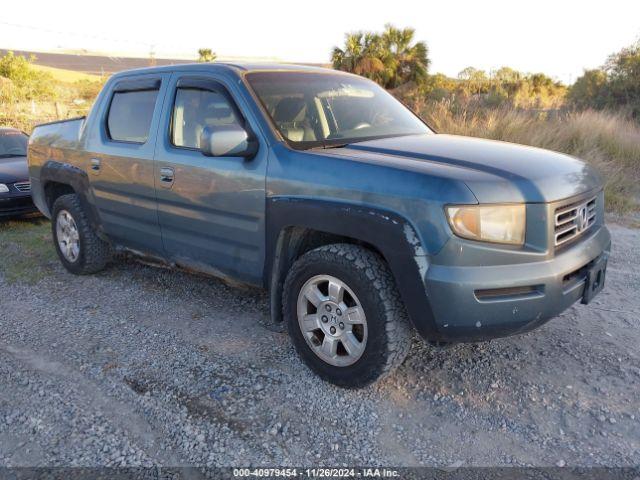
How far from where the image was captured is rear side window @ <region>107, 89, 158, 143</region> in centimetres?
421

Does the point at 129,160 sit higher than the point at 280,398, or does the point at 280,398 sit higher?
the point at 129,160

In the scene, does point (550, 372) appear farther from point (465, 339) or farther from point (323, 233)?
point (323, 233)

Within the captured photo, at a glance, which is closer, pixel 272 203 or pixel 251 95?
pixel 272 203

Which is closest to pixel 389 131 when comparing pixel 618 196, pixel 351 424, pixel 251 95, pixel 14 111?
pixel 251 95

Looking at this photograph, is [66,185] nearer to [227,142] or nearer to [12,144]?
[227,142]

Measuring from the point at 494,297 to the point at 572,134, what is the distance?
8.27m

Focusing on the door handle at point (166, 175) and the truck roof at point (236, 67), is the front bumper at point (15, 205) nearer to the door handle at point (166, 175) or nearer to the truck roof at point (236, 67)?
the truck roof at point (236, 67)

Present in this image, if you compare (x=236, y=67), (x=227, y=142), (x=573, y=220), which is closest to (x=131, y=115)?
(x=236, y=67)

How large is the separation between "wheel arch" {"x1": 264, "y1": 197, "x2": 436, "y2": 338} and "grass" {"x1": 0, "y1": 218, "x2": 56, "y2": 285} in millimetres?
3053

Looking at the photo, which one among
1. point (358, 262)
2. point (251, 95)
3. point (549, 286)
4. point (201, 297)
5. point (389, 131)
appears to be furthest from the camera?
point (201, 297)

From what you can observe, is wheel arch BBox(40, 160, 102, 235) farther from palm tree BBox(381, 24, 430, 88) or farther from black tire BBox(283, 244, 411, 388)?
palm tree BBox(381, 24, 430, 88)

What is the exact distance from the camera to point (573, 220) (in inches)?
118

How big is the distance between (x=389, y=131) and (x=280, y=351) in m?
1.70

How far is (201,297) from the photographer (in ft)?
15.4
